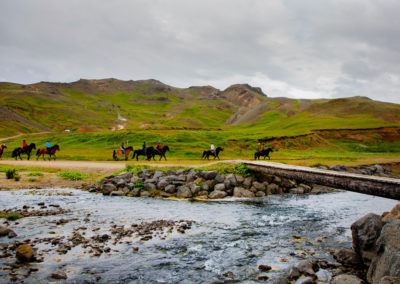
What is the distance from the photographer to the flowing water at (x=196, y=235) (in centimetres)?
976

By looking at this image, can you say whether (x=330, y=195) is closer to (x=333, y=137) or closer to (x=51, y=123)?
(x=333, y=137)

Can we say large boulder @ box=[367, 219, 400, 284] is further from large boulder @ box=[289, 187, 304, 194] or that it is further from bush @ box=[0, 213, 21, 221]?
large boulder @ box=[289, 187, 304, 194]

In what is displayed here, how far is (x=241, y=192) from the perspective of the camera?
82.0ft

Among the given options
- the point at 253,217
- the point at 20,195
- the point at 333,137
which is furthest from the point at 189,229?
the point at 333,137

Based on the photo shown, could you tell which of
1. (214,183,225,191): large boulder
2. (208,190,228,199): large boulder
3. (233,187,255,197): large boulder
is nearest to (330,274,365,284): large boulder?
(208,190,228,199): large boulder

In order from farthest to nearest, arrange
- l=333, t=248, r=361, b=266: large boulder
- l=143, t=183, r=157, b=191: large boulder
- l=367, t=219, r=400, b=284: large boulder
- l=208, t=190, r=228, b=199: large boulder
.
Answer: l=143, t=183, r=157, b=191: large boulder, l=208, t=190, r=228, b=199: large boulder, l=333, t=248, r=361, b=266: large boulder, l=367, t=219, r=400, b=284: large boulder

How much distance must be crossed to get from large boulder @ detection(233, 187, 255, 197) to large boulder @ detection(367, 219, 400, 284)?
15.9 m

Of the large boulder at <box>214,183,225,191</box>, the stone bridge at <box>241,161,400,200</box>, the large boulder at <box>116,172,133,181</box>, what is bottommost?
the large boulder at <box>214,183,225,191</box>

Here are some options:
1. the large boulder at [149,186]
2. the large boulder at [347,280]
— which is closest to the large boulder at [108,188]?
the large boulder at [149,186]

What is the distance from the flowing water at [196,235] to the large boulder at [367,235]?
1.35 meters

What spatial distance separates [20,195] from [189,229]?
52.9 ft

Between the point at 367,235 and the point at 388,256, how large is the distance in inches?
107

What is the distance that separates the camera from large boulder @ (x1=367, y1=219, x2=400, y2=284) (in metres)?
7.25

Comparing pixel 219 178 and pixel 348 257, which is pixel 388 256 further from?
pixel 219 178
